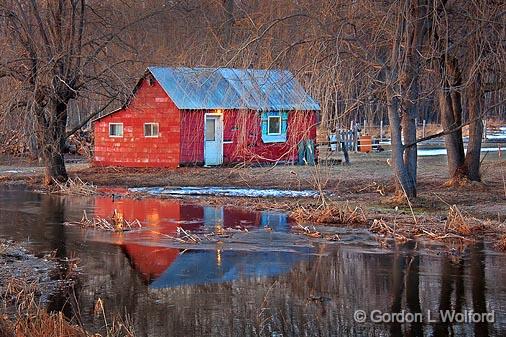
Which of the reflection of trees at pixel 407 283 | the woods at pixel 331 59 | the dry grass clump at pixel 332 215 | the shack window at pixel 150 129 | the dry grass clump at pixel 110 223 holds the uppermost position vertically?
the woods at pixel 331 59

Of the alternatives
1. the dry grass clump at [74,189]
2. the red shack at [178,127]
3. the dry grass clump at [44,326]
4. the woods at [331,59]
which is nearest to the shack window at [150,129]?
the red shack at [178,127]

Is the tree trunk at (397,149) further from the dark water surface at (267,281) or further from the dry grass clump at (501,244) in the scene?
the dry grass clump at (501,244)

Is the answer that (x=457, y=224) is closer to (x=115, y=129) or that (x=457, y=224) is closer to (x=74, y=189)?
(x=74, y=189)

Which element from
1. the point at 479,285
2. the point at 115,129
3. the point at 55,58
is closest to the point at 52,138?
the point at 55,58

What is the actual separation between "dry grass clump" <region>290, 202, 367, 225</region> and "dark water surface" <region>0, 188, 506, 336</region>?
0.63m

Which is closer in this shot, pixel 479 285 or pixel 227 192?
pixel 479 285

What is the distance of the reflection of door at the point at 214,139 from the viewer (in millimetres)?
38938

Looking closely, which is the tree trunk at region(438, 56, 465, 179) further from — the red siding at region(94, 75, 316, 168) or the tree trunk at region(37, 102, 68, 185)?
the tree trunk at region(37, 102, 68, 185)

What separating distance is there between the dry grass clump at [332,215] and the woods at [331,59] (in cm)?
220

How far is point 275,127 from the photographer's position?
41094 mm

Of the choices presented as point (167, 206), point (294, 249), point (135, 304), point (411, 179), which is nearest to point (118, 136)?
point (167, 206)

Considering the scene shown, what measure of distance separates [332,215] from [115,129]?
21.0 metres

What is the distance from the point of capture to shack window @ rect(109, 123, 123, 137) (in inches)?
1576

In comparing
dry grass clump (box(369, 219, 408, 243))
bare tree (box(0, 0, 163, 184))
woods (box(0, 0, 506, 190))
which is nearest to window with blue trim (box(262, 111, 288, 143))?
woods (box(0, 0, 506, 190))
